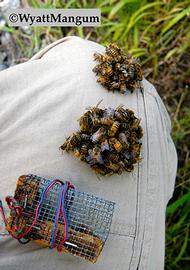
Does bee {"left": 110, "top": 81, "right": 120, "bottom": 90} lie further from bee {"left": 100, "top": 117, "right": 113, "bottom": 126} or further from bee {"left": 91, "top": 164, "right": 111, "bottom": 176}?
bee {"left": 91, "top": 164, "right": 111, "bottom": 176}

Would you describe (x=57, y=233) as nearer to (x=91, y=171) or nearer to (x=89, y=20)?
(x=91, y=171)

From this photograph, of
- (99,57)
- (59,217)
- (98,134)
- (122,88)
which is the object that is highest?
(99,57)

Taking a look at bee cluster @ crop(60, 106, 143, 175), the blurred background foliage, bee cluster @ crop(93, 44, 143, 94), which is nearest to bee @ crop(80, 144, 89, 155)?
bee cluster @ crop(60, 106, 143, 175)

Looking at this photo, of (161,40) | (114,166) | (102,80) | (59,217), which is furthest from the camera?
(161,40)

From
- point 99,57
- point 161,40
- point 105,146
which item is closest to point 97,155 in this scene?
point 105,146

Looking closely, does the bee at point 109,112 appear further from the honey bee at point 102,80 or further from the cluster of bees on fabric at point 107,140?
the honey bee at point 102,80

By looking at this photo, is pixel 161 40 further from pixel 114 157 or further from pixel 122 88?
pixel 114 157

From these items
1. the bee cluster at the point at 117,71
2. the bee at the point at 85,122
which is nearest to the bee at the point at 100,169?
the bee at the point at 85,122
